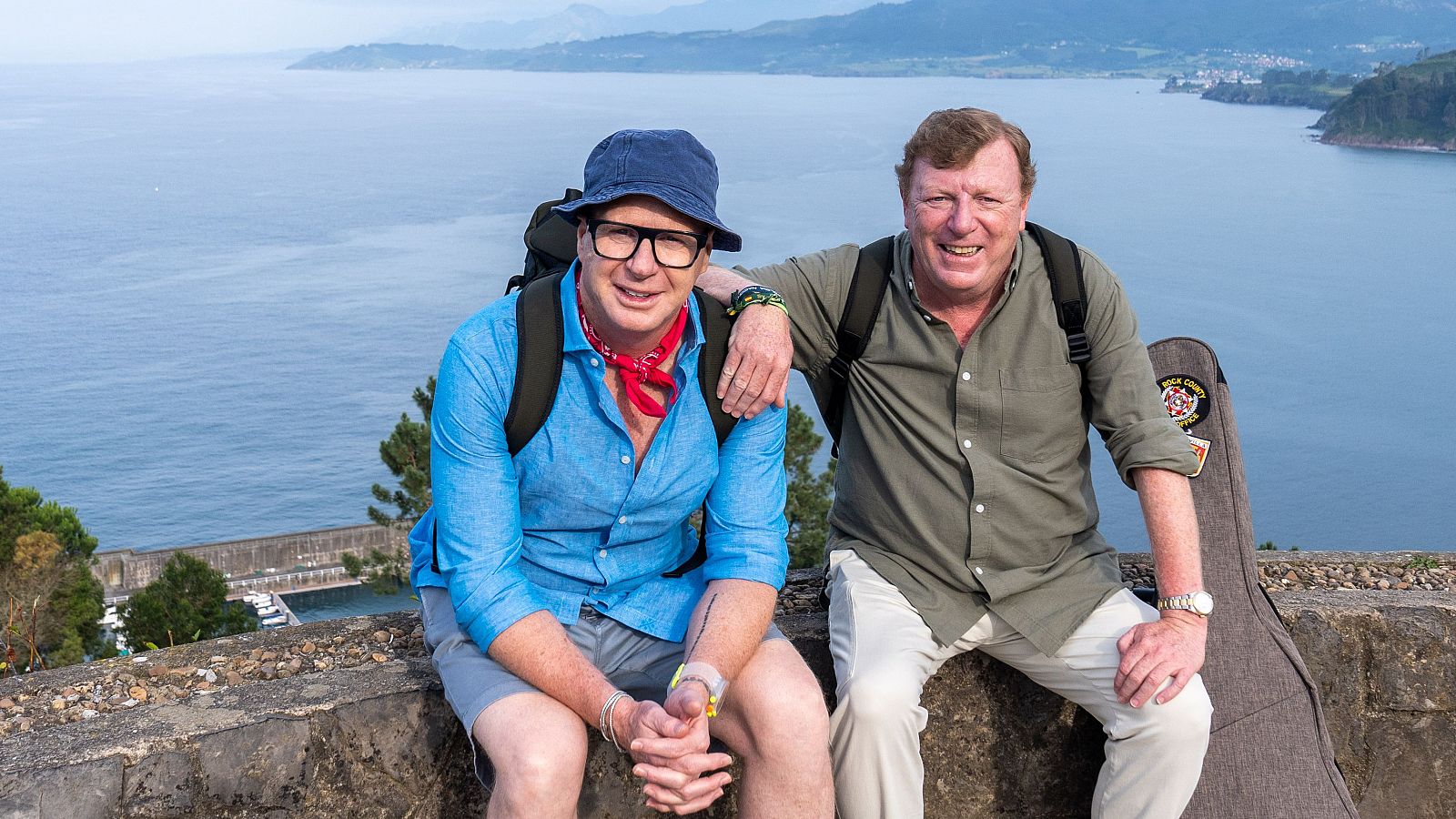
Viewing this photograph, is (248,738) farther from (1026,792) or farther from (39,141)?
(39,141)

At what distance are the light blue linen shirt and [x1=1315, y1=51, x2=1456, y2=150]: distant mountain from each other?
373 ft

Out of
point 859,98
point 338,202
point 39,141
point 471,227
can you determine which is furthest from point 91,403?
point 859,98

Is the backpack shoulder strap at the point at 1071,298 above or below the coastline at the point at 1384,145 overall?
above

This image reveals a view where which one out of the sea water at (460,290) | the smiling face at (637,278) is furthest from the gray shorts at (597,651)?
the sea water at (460,290)

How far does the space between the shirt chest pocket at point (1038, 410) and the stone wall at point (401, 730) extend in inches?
23.6

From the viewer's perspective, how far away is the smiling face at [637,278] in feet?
8.39

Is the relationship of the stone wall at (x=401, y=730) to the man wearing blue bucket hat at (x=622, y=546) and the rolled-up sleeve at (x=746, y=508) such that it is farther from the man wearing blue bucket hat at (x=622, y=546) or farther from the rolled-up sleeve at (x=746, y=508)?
the rolled-up sleeve at (x=746, y=508)

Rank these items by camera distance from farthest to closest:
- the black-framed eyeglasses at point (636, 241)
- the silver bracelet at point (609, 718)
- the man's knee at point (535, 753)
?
the black-framed eyeglasses at point (636, 241) < the silver bracelet at point (609, 718) < the man's knee at point (535, 753)

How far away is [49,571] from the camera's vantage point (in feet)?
58.8

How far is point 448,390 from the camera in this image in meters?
2.58

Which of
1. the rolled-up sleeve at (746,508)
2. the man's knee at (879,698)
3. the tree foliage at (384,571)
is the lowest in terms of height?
the tree foliage at (384,571)

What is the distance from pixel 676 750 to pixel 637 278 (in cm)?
96

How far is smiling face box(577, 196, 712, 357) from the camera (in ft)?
8.39

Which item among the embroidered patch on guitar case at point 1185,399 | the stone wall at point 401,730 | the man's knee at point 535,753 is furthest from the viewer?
the embroidered patch on guitar case at point 1185,399
